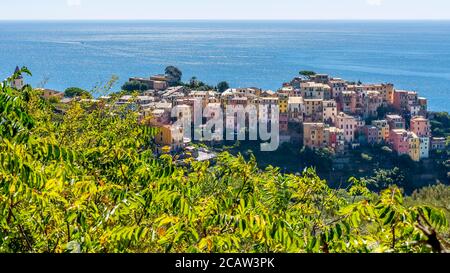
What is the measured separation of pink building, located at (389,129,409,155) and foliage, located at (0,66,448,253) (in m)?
25.7

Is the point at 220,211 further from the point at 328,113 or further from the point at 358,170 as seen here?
the point at 328,113

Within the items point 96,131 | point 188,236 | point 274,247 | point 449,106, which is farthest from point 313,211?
point 449,106

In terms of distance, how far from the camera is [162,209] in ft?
8.16

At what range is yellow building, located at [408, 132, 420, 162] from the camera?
2748 cm

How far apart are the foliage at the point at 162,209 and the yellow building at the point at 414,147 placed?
83.8ft

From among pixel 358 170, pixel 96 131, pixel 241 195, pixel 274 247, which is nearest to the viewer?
pixel 274 247

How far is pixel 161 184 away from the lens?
7.68 feet

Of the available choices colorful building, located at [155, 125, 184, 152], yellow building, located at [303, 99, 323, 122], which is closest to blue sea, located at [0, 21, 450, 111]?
yellow building, located at [303, 99, 323, 122]

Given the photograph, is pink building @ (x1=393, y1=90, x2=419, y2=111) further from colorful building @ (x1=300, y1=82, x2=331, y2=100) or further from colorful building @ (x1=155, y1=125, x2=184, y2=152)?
colorful building @ (x1=155, y1=125, x2=184, y2=152)

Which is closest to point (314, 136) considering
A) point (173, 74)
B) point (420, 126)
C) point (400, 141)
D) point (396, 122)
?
point (400, 141)

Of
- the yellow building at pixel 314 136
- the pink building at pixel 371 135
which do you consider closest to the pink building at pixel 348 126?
the pink building at pixel 371 135

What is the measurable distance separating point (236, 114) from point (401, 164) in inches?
327

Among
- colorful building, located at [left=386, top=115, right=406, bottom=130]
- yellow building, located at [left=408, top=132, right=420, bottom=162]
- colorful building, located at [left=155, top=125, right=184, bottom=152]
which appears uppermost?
colorful building, located at [left=155, top=125, right=184, bottom=152]

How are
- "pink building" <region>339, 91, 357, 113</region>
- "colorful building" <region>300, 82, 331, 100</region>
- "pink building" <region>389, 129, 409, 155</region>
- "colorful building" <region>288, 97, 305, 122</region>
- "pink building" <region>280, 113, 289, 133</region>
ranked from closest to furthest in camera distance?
"pink building" <region>389, 129, 409, 155</region> < "pink building" <region>280, 113, 289, 133</region> < "colorful building" <region>288, 97, 305, 122</region> < "pink building" <region>339, 91, 357, 113</region> < "colorful building" <region>300, 82, 331, 100</region>
